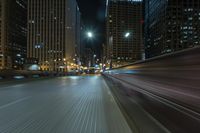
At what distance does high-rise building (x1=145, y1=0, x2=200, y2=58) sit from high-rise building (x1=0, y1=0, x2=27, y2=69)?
145 metres

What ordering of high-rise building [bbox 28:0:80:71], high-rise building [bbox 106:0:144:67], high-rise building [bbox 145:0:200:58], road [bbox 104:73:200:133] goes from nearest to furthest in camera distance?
1. road [bbox 104:73:200:133]
2. high-rise building [bbox 145:0:200:58]
3. high-rise building [bbox 106:0:144:67]
4. high-rise building [bbox 28:0:80:71]

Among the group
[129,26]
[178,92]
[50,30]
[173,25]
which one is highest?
[50,30]

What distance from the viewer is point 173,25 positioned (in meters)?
8.16

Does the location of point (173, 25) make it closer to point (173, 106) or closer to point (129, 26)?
point (173, 106)

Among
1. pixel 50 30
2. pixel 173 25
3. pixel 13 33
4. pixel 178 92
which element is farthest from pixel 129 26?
pixel 13 33

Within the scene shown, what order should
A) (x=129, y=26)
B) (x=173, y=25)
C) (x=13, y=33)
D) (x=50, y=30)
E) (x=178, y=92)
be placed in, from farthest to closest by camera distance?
(x=50, y=30) < (x=13, y=33) < (x=129, y=26) < (x=173, y=25) < (x=178, y=92)

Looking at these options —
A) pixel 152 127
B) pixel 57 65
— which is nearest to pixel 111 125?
pixel 152 127

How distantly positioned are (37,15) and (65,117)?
170289 mm

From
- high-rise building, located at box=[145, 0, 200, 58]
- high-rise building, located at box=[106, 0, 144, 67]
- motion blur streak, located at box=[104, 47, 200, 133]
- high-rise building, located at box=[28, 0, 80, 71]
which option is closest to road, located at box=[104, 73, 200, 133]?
motion blur streak, located at box=[104, 47, 200, 133]

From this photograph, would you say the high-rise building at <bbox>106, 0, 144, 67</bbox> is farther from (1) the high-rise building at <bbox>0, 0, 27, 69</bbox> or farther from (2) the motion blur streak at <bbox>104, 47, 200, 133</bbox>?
(1) the high-rise building at <bbox>0, 0, 27, 69</bbox>

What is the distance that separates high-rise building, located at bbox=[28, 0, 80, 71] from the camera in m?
167

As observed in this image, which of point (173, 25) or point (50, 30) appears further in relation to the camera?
point (50, 30)

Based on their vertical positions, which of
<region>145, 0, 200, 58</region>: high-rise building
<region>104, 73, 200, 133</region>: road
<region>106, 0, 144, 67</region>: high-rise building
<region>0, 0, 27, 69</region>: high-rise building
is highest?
<region>0, 0, 27, 69</region>: high-rise building

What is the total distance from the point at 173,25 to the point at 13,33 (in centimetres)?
17259
